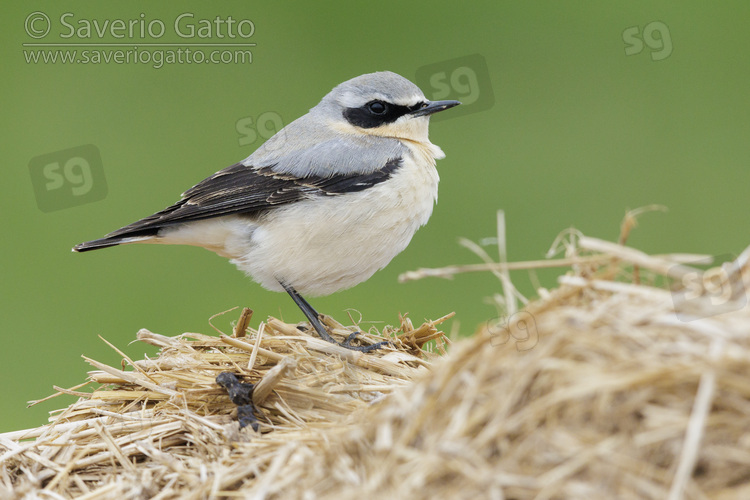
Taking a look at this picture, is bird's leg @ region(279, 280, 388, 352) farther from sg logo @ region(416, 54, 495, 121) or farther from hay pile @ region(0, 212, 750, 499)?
sg logo @ region(416, 54, 495, 121)

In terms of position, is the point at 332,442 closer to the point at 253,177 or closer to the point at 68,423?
the point at 68,423

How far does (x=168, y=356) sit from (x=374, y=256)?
1.35m

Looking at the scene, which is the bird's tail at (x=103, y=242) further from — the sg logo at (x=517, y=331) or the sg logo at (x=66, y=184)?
the sg logo at (x=517, y=331)

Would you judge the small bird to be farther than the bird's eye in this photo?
No

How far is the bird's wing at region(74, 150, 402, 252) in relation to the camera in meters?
4.58

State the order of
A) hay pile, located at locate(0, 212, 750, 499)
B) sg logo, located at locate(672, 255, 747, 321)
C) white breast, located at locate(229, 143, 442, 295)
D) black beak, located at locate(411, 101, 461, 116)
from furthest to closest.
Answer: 1. black beak, located at locate(411, 101, 461, 116)
2. white breast, located at locate(229, 143, 442, 295)
3. sg logo, located at locate(672, 255, 747, 321)
4. hay pile, located at locate(0, 212, 750, 499)

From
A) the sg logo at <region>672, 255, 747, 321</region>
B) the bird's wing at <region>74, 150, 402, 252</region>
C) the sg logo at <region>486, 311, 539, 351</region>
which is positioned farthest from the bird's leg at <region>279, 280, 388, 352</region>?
the sg logo at <region>672, 255, 747, 321</region>

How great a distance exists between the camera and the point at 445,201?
7934mm

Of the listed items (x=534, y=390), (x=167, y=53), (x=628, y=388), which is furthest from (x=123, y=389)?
(x=167, y=53)

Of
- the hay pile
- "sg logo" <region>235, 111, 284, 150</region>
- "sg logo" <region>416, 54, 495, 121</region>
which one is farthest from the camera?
"sg logo" <region>235, 111, 284, 150</region>

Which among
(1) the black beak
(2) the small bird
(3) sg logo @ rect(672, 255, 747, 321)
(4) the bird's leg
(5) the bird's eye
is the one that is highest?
(5) the bird's eye

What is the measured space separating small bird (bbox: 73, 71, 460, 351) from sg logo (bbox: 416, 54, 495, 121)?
390 millimetres

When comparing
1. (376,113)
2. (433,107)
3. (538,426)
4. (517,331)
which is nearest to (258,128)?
(376,113)

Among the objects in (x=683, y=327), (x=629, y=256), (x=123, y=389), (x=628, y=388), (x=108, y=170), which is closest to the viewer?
(x=628, y=388)
